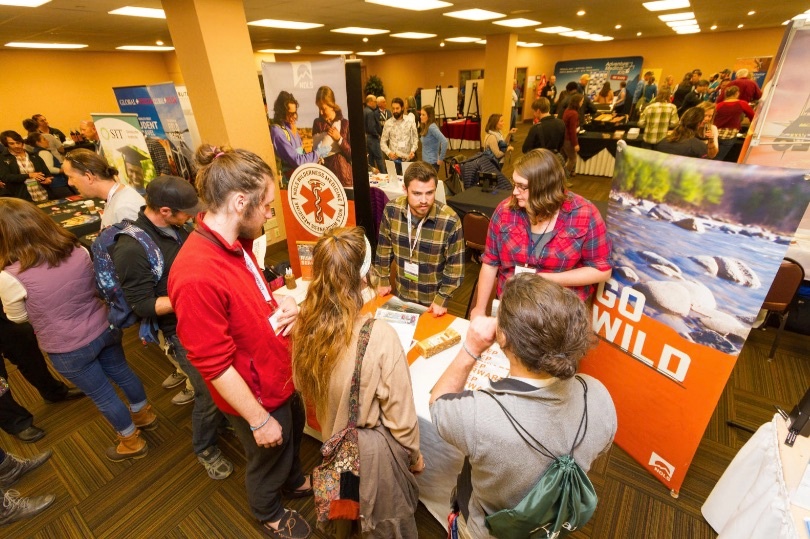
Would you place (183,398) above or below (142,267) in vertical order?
below

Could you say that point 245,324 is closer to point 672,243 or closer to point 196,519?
point 196,519

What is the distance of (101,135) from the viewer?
414cm

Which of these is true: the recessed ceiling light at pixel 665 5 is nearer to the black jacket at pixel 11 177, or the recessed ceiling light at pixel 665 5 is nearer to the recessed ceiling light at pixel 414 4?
the recessed ceiling light at pixel 414 4

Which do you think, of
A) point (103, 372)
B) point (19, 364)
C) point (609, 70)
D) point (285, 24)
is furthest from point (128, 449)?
point (609, 70)

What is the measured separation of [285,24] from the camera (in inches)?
267

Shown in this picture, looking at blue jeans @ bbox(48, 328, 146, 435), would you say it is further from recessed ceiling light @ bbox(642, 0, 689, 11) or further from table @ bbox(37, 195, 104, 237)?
recessed ceiling light @ bbox(642, 0, 689, 11)

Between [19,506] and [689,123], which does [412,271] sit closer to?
[19,506]

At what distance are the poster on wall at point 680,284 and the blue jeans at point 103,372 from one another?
106 inches

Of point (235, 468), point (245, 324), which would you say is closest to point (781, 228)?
point (245, 324)


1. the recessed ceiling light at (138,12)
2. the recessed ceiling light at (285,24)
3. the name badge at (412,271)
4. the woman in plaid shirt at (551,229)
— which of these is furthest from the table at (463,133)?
the woman in plaid shirt at (551,229)

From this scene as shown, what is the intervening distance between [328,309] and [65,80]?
12.7m

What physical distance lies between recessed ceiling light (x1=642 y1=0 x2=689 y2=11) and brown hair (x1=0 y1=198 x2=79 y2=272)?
330 inches

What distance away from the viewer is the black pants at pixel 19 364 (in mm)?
2350

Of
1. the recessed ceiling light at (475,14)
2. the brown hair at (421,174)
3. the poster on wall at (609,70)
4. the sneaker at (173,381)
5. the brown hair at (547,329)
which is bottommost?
the sneaker at (173,381)
